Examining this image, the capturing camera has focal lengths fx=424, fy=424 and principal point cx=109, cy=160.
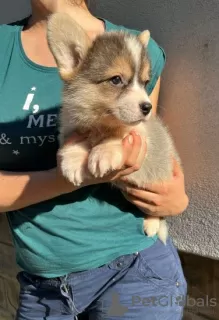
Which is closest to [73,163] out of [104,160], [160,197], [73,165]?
[73,165]

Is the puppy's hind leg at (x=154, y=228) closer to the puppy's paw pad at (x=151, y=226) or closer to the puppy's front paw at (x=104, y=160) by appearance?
the puppy's paw pad at (x=151, y=226)

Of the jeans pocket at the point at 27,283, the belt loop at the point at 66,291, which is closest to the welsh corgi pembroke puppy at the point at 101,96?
the belt loop at the point at 66,291

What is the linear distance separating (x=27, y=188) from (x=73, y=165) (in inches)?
9.2

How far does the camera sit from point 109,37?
1543mm

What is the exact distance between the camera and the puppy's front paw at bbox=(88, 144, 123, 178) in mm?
1322

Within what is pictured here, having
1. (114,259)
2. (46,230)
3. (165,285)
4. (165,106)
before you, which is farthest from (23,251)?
(165,106)

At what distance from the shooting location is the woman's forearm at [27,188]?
4.81 feet

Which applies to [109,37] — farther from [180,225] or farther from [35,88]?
[180,225]

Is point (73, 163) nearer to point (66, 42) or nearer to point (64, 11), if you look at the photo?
point (66, 42)

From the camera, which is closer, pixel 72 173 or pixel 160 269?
pixel 72 173

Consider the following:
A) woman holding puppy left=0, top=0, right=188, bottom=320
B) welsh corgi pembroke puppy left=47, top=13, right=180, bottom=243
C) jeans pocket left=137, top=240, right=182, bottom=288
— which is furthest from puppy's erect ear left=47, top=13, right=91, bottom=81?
jeans pocket left=137, top=240, right=182, bottom=288

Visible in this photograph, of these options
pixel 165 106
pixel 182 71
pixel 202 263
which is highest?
pixel 182 71

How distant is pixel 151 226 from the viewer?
5.39 feet

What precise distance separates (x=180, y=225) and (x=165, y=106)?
0.61 metres
